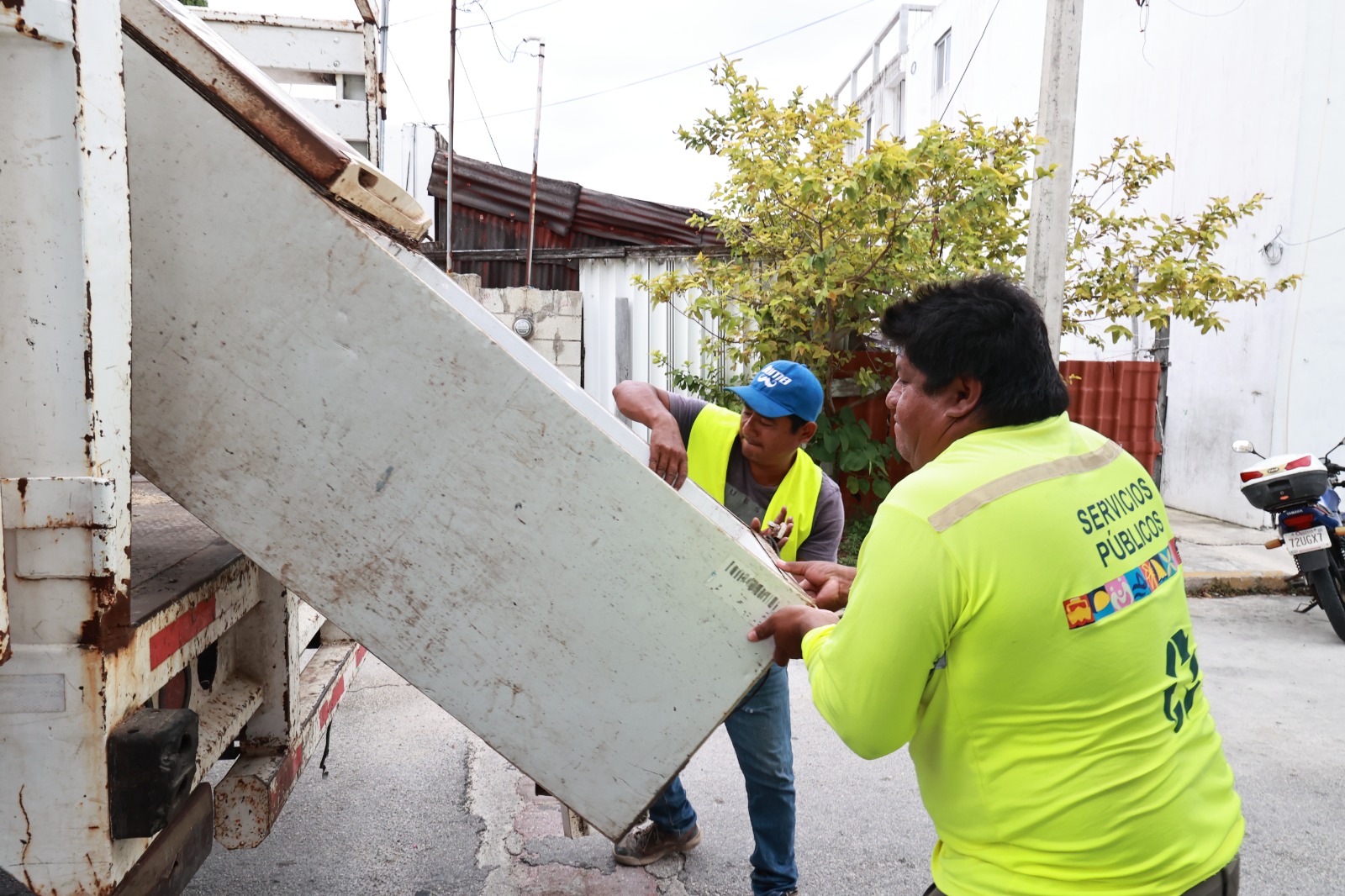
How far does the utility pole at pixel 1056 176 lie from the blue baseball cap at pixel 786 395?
474 cm

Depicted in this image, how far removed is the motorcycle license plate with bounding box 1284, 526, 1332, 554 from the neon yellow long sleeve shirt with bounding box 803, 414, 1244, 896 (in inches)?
197

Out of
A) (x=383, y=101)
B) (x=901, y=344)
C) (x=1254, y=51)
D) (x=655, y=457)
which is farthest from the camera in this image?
(x=1254, y=51)

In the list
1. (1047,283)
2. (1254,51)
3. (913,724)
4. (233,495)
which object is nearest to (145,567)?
(233,495)

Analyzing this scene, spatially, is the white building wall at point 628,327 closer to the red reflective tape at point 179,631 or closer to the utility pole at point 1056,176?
the utility pole at point 1056,176

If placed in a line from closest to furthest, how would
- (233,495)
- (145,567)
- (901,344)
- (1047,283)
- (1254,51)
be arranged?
1. (901,344)
2. (233,495)
3. (145,567)
4. (1047,283)
5. (1254,51)

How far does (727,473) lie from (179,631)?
62.7 inches

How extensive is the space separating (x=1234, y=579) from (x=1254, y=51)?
5.35m

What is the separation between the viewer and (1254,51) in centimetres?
913

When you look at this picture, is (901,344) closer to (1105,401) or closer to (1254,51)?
(1105,401)

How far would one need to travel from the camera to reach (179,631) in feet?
6.09

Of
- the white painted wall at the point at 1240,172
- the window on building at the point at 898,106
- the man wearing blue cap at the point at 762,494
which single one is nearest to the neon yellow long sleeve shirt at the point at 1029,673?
the man wearing blue cap at the point at 762,494

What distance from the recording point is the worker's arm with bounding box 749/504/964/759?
1325 mm

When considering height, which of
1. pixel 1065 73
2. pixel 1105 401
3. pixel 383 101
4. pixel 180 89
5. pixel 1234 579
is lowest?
pixel 1234 579

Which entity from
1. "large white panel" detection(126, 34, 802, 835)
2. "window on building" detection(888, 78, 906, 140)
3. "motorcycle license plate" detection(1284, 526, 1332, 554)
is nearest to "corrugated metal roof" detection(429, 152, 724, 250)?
"motorcycle license plate" detection(1284, 526, 1332, 554)
